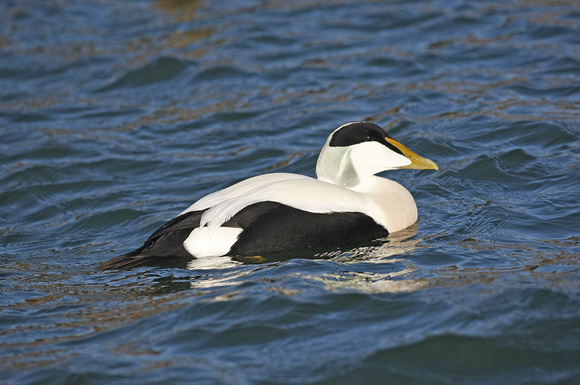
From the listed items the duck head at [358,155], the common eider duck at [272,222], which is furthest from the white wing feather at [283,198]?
the duck head at [358,155]

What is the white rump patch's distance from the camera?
4414 mm

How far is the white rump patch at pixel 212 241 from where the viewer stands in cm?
441

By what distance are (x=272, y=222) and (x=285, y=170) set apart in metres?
1.99

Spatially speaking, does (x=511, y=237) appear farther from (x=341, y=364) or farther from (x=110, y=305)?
(x=110, y=305)

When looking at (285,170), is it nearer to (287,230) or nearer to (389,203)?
(389,203)

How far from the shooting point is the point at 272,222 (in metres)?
4.42

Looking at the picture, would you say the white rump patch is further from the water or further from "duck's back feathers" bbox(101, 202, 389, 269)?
the water

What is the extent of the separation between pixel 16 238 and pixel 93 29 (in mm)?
5690

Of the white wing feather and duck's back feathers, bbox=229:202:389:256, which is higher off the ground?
the white wing feather

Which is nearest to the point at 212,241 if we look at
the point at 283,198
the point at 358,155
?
the point at 283,198

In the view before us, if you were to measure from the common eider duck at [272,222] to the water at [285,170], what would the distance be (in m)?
0.13

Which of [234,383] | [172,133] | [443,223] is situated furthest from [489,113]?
[234,383]

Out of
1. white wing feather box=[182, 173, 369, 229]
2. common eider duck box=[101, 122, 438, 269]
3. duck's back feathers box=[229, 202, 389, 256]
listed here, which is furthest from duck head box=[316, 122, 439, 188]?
duck's back feathers box=[229, 202, 389, 256]

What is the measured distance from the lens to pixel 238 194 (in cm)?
461
